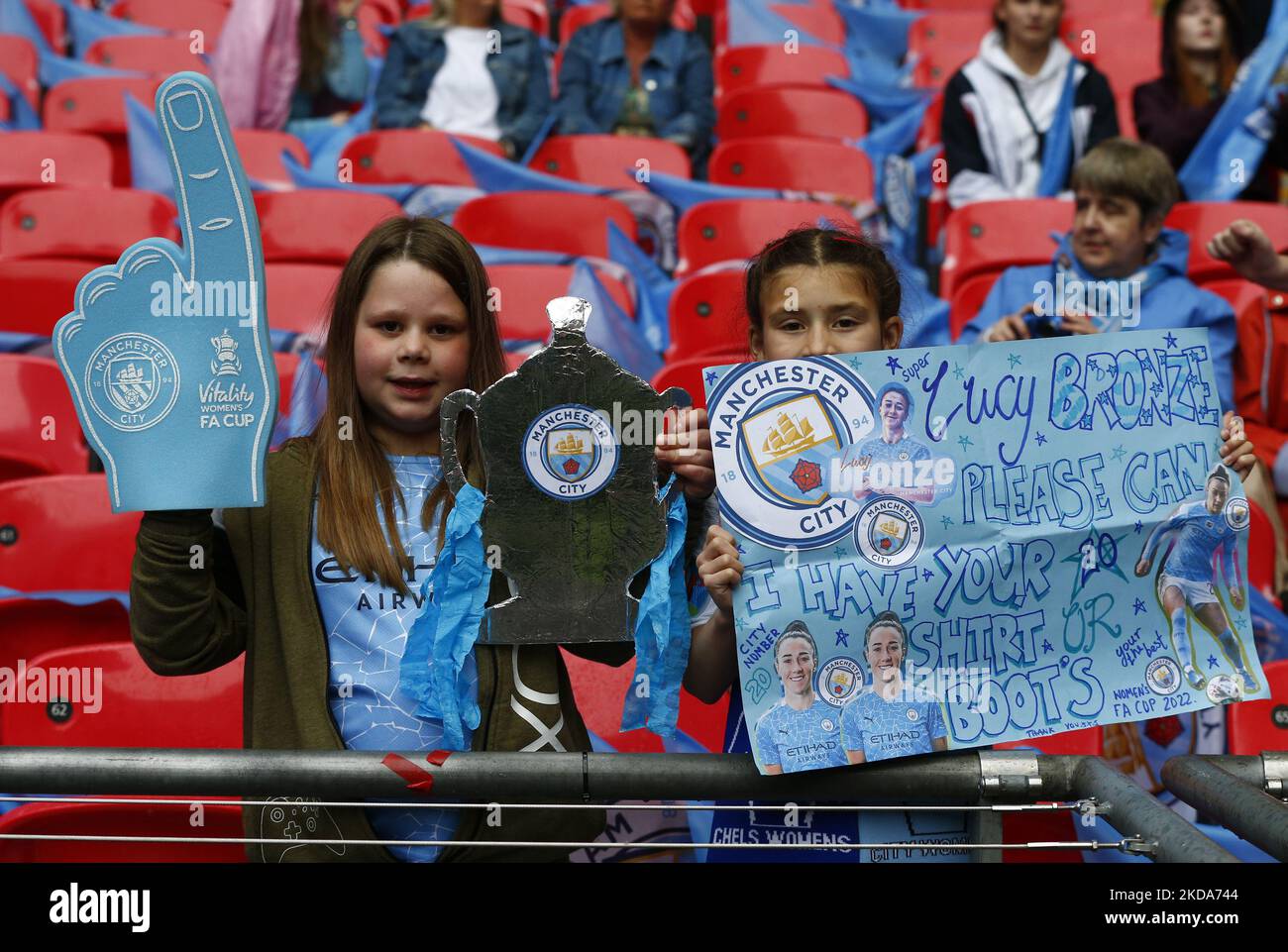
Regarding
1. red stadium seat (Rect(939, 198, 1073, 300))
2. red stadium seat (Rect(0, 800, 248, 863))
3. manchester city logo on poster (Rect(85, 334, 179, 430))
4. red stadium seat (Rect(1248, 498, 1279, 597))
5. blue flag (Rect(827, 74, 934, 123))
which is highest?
blue flag (Rect(827, 74, 934, 123))

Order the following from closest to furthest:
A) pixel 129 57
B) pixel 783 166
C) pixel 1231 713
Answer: pixel 1231 713, pixel 783 166, pixel 129 57

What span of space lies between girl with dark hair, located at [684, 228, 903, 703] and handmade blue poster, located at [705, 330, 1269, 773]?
4.7 inches

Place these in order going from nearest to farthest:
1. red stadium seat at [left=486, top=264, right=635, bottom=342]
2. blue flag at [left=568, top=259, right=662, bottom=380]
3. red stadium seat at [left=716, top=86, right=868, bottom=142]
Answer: blue flag at [left=568, top=259, right=662, bottom=380] < red stadium seat at [left=486, top=264, right=635, bottom=342] < red stadium seat at [left=716, top=86, right=868, bottom=142]

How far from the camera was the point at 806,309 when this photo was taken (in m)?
1.81

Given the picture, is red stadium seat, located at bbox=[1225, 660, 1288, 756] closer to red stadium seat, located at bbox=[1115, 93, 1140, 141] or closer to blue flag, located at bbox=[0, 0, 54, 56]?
red stadium seat, located at bbox=[1115, 93, 1140, 141]

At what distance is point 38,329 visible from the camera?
3447 mm

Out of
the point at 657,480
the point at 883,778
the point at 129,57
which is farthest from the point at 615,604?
the point at 129,57

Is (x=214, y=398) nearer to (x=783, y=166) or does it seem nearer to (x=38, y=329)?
(x=38, y=329)

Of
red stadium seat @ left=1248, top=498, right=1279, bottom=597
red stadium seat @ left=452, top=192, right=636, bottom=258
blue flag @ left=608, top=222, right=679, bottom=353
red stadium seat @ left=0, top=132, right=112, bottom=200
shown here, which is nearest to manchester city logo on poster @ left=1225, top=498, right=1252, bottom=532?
red stadium seat @ left=1248, top=498, right=1279, bottom=597

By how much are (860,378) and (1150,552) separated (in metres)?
0.38

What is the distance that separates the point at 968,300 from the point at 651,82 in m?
1.73

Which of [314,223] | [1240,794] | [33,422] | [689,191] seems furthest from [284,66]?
[1240,794]

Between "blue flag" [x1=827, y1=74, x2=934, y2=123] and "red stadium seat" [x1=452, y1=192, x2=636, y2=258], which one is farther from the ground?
"blue flag" [x1=827, y1=74, x2=934, y2=123]

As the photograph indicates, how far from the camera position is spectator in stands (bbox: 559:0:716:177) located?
194 inches
